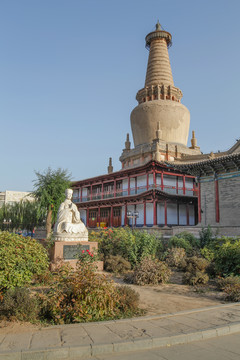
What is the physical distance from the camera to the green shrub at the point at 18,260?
258 inches

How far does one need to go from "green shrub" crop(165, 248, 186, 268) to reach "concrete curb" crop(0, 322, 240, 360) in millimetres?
7627

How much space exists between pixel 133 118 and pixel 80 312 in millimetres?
36551

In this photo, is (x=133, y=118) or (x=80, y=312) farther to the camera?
(x=133, y=118)

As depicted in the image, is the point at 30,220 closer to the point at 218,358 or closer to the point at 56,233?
the point at 56,233

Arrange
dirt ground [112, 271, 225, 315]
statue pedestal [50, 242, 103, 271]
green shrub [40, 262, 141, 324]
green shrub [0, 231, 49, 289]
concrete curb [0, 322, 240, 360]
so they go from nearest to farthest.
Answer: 1. concrete curb [0, 322, 240, 360]
2. green shrub [40, 262, 141, 324]
3. green shrub [0, 231, 49, 289]
4. dirt ground [112, 271, 225, 315]
5. statue pedestal [50, 242, 103, 271]

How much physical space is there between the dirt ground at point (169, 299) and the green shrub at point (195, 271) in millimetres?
247

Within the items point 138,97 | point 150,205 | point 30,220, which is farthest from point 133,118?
point 30,220

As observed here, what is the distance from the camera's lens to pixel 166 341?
4.78m

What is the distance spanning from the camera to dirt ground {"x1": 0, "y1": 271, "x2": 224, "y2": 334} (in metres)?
5.37

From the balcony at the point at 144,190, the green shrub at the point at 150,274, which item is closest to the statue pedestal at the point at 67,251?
the green shrub at the point at 150,274

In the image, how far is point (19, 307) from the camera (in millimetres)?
5656

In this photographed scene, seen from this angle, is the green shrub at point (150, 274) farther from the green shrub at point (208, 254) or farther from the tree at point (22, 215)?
the tree at point (22, 215)

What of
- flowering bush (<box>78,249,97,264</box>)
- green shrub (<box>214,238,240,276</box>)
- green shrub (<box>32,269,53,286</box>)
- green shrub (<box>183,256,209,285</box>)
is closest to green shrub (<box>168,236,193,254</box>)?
green shrub (<box>183,256,209,285</box>)

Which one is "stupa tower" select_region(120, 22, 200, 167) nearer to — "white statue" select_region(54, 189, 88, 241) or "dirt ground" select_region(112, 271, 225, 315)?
"white statue" select_region(54, 189, 88, 241)
